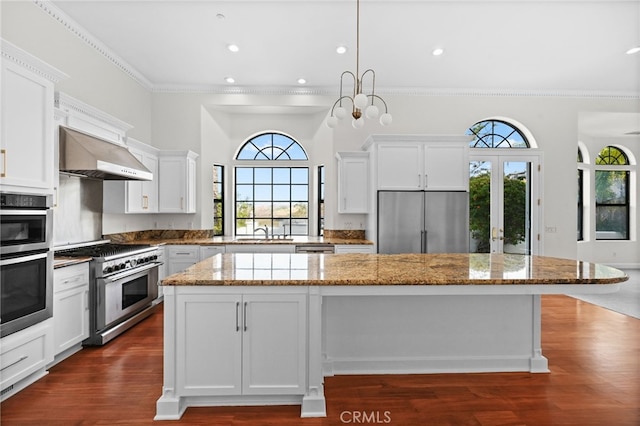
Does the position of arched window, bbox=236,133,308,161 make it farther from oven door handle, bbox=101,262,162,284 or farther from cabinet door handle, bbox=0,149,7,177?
cabinet door handle, bbox=0,149,7,177

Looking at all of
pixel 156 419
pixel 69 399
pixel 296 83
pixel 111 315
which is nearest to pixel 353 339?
pixel 156 419

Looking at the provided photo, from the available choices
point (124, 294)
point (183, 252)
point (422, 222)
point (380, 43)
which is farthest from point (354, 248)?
point (124, 294)

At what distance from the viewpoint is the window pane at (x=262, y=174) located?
617 centimetres

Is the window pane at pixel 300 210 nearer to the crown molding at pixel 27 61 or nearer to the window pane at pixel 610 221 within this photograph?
the crown molding at pixel 27 61

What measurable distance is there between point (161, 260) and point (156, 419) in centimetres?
293

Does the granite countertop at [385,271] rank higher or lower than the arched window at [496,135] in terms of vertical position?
lower

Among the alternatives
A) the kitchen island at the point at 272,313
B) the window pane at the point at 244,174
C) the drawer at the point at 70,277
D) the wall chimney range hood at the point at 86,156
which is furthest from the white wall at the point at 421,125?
the kitchen island at the point at 272,313

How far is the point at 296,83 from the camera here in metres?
5.28

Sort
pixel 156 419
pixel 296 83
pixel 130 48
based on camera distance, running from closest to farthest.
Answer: pixel 156 419 → pixel 130 48 → pixel 296 83

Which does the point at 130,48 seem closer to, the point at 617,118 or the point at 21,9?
the point at 21,9

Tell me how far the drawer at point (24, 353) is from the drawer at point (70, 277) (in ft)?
1.10

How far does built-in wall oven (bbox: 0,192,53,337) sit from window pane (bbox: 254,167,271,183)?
3.72m

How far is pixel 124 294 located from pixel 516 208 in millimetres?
5678

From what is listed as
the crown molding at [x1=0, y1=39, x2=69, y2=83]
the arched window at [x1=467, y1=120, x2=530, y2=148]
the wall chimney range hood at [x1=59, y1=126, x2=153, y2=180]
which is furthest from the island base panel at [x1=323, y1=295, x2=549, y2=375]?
the arched window at [x1=467, y1=120, x2=530, y2=148]
